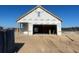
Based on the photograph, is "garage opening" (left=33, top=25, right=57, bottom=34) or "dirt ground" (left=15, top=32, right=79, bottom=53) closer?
"dirt ground" (left=15, top=32, right=79, bottom=53)

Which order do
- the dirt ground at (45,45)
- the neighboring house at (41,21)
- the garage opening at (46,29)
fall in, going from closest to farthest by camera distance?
the dirt ground at (45,45) < the garage opening at (46,29) < the neighboring house at (41,21)

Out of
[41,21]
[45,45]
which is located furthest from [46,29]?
[45,45]

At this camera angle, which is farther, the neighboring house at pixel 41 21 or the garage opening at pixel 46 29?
the neighboring house at pixel 41 21

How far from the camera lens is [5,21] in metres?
1.99

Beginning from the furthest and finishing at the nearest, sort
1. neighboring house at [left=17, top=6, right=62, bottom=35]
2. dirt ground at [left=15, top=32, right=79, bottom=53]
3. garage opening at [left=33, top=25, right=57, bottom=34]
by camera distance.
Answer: neighboring house at [left=17, top=6, right=62, bottom=35], garage opening at [left=33, top=25, right=57, bottom=34], dirt ground at [left=15, top=32, right=79, bottom=53]

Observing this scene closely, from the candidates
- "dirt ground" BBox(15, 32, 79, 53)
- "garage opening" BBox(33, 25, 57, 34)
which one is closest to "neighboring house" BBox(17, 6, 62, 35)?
"garage opening" BBox(33, 25, 57, 34)

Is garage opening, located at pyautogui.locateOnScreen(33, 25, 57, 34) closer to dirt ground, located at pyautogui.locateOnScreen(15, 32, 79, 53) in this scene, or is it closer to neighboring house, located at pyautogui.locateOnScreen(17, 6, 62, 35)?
neighboring house, located at pyautogui.locateOnScreen(17, 6, 62, 35)

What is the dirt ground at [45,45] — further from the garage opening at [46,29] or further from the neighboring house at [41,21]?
the neighboring house at [41,21]

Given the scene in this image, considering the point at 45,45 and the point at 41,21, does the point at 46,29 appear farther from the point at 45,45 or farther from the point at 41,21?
the point at 45,45

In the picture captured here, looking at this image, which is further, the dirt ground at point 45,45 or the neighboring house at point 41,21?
the neighboring house at point 41,21

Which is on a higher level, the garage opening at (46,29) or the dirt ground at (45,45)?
the garage opening at (46,29)

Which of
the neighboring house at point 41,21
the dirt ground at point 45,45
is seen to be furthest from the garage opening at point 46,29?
the dirt ground at point 45,45

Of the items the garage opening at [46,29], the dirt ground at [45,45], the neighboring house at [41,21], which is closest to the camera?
the dirt ground at [45,45]
